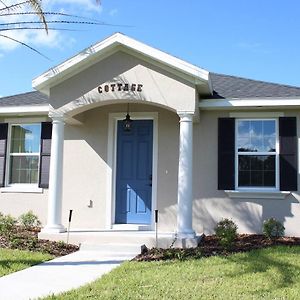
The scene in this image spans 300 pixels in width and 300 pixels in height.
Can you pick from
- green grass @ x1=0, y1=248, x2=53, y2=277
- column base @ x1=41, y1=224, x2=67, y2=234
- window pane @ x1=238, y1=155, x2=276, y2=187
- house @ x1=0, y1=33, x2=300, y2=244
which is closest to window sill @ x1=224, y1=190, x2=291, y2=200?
house @ x1=0, y1=33, x2=300, y2=244

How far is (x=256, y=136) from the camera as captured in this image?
10.9m

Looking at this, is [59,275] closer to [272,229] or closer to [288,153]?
[272,229]

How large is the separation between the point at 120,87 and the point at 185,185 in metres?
2.57

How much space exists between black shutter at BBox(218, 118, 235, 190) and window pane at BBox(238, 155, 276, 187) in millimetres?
304

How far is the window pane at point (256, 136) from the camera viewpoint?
10.8 m

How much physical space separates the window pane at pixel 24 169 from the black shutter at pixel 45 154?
1.48 feet

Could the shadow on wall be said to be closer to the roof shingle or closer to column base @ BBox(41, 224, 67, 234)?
the roof shingle

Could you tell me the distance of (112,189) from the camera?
11203mm

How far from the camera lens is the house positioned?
9.53 meters

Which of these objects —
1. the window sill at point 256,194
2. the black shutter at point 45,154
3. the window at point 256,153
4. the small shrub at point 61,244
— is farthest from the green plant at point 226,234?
the black shutter at point 45,154

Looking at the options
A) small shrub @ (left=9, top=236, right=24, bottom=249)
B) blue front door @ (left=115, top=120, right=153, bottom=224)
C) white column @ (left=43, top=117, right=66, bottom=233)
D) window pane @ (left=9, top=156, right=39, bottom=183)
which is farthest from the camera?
window pane @ (left=9, top=156, right=39, bottom=183)

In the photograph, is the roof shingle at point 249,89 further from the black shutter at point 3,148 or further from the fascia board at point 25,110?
the black shutter at point 3,148

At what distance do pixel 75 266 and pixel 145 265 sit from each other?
121 cm

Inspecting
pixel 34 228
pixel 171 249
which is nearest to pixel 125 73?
pixel 171 249
